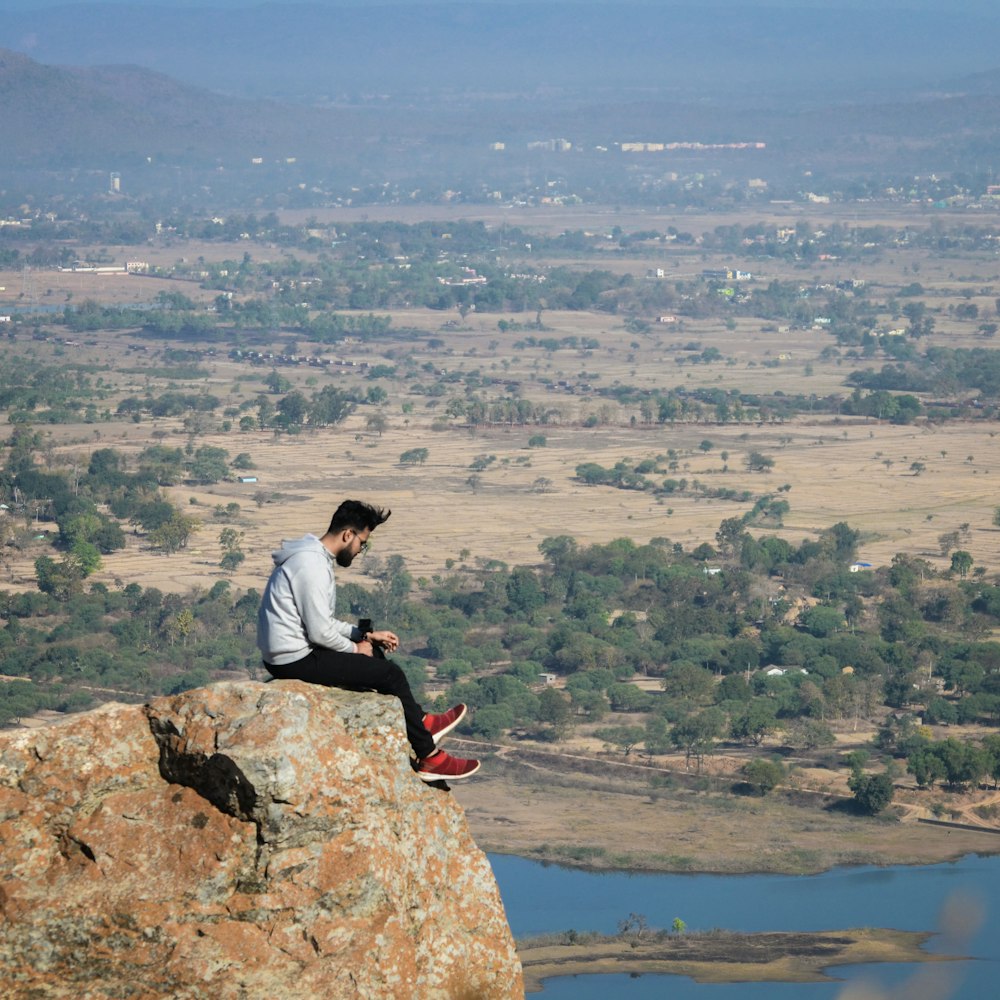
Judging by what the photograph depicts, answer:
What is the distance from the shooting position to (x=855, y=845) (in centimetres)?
3975

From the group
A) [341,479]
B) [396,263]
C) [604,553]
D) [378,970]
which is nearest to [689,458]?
[341,479]

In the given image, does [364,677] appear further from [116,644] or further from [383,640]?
[116,644]

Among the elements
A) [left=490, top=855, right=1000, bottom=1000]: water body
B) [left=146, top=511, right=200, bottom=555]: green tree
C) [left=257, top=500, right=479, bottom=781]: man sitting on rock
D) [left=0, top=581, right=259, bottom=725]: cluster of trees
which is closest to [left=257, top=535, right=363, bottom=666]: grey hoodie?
[left=257, top=500, right=479, bottom=781]: man sitting on rock

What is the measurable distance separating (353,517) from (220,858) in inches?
74.1

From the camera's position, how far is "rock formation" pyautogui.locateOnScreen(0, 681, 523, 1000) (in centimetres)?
834

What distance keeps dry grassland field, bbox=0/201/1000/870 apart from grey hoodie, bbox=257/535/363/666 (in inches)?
1191

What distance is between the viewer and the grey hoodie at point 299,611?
360 inches

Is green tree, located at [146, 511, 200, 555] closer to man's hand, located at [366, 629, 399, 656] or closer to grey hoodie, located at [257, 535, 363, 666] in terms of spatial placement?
man's hand, located at [366, 629, 399, 656]

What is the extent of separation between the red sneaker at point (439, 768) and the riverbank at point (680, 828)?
97.7 ft

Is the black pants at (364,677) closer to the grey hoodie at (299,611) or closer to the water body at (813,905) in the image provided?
the grey hoodie at (299,611)

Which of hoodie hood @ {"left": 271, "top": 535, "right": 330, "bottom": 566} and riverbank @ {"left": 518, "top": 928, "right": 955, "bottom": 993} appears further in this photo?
riverbank @ {"left": 518, "top": 928, "right": 955, "bottom": 993}

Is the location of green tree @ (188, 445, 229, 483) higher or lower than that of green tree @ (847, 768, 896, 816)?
higher

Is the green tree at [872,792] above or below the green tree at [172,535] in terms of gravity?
below

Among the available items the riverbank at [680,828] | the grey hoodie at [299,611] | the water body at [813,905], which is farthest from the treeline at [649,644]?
the grey hoodie at [299,611]
